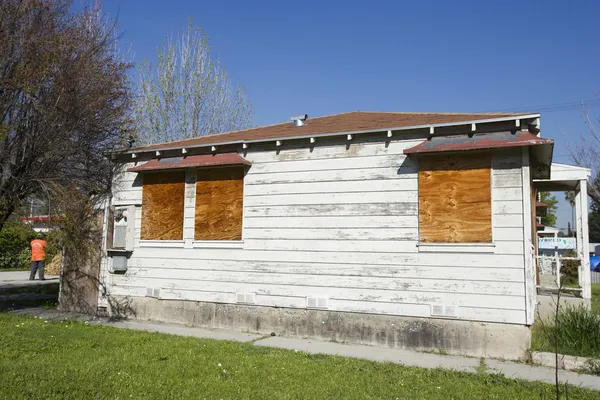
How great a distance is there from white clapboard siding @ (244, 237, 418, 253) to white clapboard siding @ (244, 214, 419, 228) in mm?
279

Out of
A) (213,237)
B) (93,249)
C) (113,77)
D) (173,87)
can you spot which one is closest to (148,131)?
(173,87)

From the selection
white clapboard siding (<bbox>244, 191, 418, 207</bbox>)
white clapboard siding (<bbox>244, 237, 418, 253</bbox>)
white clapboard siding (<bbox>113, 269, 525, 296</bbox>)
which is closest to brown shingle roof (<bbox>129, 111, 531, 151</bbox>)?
white clapboard siding (<bbox>244, 191, 418, 207</bbox>)

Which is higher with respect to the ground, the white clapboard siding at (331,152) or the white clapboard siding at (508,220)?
the white clapboard siding at (331,152)

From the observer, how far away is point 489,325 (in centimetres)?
802

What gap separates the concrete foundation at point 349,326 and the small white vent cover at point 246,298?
0.11 m

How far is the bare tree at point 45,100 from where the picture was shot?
10.0 meters

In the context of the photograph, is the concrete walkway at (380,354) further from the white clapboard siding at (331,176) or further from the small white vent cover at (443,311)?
the white clapboard siding at (331,176)

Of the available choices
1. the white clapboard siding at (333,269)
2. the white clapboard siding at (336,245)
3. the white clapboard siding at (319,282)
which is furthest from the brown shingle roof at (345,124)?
the white clapboard siding at (319,282)

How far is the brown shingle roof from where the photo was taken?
898 centimetres

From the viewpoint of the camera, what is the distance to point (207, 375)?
632 cm

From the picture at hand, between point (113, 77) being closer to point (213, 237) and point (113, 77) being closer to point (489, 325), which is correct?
point (213, 237)

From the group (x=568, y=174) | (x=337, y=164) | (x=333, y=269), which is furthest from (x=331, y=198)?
(x=568, y=174)

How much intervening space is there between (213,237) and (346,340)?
11.4 feet

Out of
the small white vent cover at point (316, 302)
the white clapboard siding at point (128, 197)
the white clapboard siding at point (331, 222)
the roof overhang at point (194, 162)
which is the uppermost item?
the roof overhang at point (194, 162)
